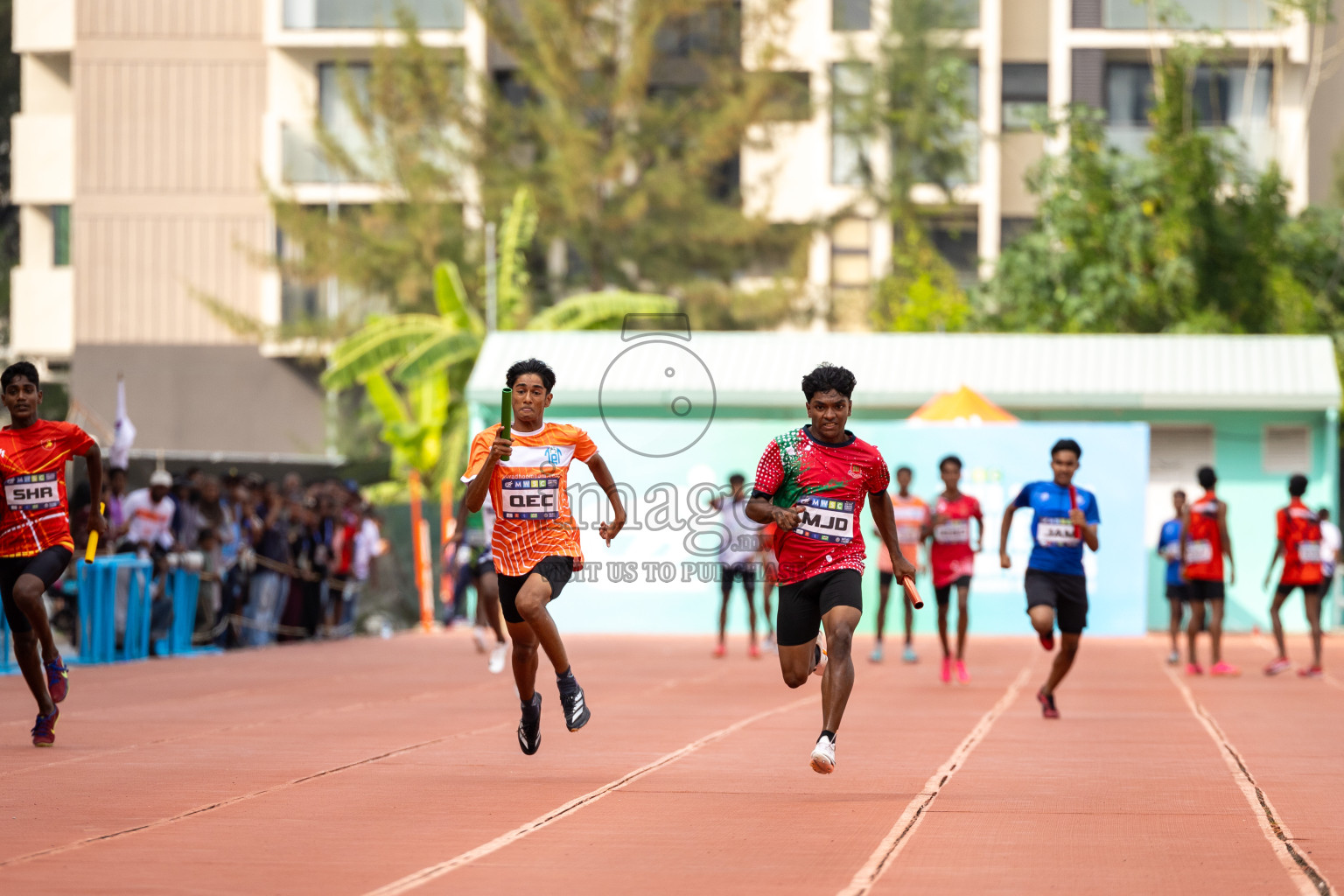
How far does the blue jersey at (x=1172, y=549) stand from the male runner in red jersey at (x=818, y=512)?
12.8 metres

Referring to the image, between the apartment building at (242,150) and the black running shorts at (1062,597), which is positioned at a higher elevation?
the apartment building at (242,150)

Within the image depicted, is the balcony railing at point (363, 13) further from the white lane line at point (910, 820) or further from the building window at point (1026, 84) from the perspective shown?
the white lane line at point (910, 820)

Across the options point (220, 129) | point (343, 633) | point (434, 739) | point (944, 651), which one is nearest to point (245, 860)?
point (434, 739)

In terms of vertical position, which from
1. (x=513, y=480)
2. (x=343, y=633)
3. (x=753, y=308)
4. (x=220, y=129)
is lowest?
(x=343, y=633)

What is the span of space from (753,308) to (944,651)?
25136mm

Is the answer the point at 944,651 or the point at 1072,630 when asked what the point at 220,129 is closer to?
the point at 944,651

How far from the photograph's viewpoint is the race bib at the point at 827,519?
9.66 meters

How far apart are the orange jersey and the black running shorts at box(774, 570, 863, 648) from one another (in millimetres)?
1210

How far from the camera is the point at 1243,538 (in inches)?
1160

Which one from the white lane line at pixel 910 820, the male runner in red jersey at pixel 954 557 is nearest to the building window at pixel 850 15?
the male runner in red jersey at pixel 954 557

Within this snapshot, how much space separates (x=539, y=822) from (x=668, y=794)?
119 cm

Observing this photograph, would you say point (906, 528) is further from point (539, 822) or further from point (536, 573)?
point (539, 822)

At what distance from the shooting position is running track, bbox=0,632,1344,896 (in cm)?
704

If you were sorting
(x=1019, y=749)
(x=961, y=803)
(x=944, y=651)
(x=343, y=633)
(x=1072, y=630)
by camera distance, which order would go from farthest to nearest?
(x=343, y=633) → (x=944, y=651) → (x=1072, y=630) → (x=1019, y=749) → (x=961, y=803)
